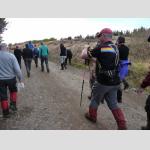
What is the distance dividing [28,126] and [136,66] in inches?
616

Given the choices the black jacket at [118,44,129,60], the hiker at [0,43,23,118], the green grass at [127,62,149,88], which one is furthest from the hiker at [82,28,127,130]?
the green grass at [127,62,149,88]

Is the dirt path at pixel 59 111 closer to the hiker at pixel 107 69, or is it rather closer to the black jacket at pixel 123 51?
the hiker at pixel 107 69

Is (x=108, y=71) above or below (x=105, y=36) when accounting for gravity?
below

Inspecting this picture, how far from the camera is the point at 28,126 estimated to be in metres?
8.43

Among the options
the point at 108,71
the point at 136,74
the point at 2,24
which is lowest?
the point at 136,74

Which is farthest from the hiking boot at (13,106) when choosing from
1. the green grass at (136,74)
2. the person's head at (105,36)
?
the green grass at (136,74)

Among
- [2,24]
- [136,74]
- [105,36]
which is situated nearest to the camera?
[105,36]

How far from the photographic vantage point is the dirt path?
27.9 feet

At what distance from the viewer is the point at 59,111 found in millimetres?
9984

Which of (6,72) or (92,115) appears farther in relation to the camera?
(6,72)

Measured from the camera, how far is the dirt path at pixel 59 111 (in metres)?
8.52

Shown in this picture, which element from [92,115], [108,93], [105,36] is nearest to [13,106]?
[92,115]

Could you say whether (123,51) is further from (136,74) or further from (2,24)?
(2,24)

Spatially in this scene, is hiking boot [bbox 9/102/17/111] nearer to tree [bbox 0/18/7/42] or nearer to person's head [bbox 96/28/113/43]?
person's head [bbox 96/28/113/43]
